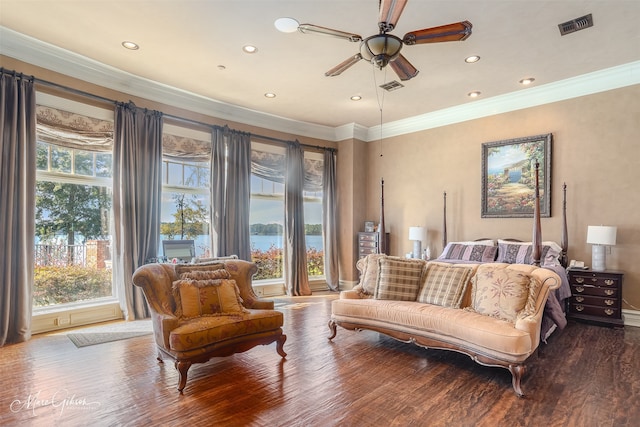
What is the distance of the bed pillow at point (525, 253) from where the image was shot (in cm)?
486

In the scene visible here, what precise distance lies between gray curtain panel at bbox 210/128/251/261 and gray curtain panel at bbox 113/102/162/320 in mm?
949

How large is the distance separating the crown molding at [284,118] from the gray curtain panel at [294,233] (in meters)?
0.81

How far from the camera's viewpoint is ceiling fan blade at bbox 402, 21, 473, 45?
2.70 metres

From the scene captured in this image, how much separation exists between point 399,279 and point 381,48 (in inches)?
92.6

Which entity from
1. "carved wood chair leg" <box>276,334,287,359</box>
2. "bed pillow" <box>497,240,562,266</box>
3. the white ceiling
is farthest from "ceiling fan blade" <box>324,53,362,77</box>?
"bed pillow" <box>497,240,562,266</box>

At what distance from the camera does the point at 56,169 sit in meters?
4.48

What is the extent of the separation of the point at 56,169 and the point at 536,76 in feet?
21.2

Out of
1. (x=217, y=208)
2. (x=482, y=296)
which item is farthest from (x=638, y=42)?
(x=217, y=208)

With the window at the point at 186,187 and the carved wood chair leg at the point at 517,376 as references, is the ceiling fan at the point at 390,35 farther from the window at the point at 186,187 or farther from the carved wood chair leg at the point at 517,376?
the window at the point at 186,187

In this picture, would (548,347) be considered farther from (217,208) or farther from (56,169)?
(56,169)

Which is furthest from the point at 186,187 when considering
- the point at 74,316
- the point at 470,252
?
the point at 470,252

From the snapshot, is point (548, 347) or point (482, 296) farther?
point (548, 347)

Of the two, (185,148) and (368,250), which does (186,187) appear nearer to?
(185,148)

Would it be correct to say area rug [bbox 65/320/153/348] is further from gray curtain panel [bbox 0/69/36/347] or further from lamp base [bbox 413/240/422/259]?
lamp base [bbox 413/240/422/259]
